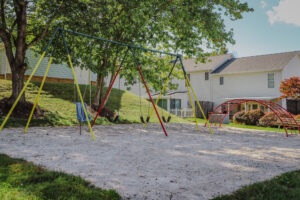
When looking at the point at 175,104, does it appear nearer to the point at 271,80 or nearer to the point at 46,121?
the point at 271,80

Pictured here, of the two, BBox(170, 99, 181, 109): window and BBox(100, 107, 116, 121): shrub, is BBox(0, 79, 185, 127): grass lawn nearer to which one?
BBox(100, 107, 116, 121): shrub

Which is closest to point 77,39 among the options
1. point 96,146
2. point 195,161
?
point 96,146

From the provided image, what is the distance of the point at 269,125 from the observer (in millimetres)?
17453

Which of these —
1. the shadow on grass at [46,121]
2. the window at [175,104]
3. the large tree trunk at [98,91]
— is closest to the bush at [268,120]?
the large tree trunk at [98,91]

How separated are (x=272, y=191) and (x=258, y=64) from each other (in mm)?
24753

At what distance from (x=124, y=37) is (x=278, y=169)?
10519mm

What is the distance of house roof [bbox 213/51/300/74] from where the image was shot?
2432cm

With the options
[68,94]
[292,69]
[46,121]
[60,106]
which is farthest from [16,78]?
[292,69]

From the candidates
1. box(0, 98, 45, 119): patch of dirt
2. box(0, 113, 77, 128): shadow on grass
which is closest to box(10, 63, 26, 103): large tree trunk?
box(0, 98, 45, 119): patch of dirt

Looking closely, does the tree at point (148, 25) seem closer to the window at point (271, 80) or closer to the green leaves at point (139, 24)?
the green leaves at point (139, 24)

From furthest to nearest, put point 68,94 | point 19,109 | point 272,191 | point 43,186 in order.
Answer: point 68,94 → point 19,109 → point 272,191 → point 43,186

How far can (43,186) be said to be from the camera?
3.39 meters

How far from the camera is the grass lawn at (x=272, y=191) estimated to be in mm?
3283

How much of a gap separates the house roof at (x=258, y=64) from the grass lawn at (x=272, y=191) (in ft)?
72.5
